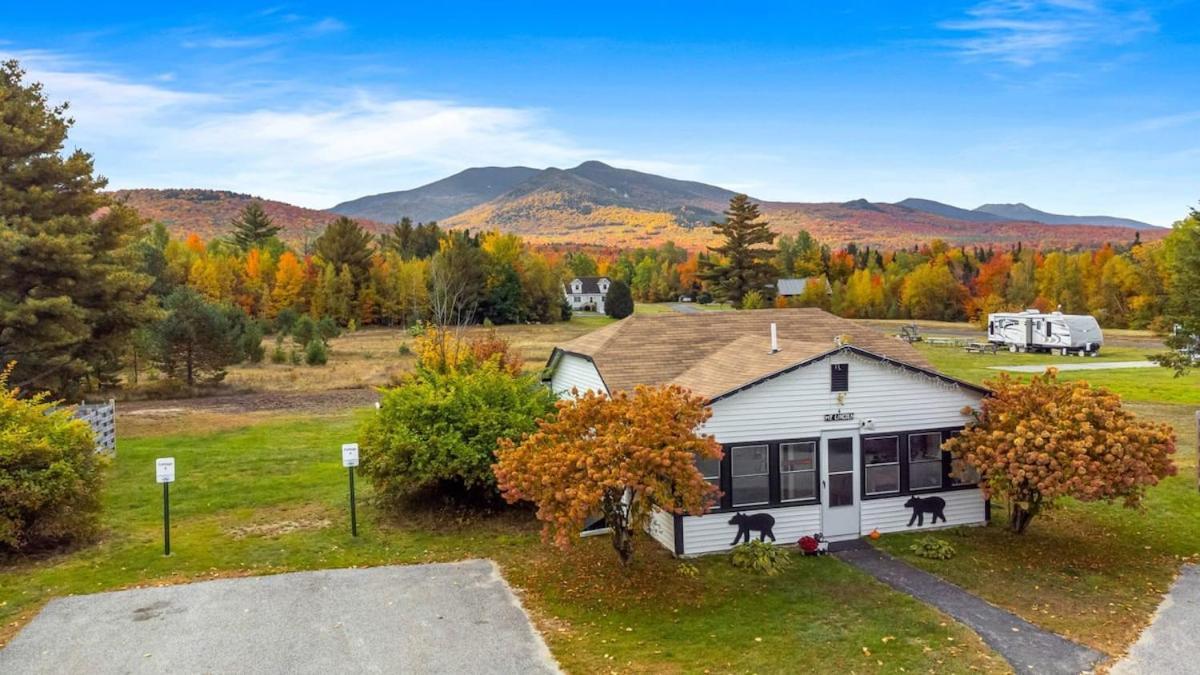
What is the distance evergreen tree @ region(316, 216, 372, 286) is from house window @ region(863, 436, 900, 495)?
213ft

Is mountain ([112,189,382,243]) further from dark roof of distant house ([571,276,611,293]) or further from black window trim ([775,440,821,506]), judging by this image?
black window trim ([775,440,821,506])

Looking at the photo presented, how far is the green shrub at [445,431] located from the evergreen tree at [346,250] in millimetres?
60241

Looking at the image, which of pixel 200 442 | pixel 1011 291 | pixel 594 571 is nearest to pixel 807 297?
pixel 1011 291

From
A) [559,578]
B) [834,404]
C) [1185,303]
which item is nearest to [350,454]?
[559,578]

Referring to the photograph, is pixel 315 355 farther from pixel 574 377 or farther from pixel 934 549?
pixel 934 549

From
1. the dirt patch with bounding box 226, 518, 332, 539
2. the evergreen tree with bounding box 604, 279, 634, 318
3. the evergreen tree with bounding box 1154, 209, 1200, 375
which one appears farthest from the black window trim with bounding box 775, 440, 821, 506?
the evergreen tree with bounding box 604, 279, 634, 318

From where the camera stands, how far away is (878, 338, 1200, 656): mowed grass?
11.1 m

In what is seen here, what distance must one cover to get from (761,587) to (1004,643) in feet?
10.7

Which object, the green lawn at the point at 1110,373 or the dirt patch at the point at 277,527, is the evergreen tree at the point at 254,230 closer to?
the green lawn at the point at 1110,373

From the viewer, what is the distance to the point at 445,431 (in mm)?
15594

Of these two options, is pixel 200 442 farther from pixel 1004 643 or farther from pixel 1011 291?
pixel 1011 291

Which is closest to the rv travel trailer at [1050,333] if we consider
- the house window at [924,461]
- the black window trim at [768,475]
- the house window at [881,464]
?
the house window at [924,461]

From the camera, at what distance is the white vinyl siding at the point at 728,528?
13547 mm

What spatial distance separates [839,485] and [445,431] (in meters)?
7.13
